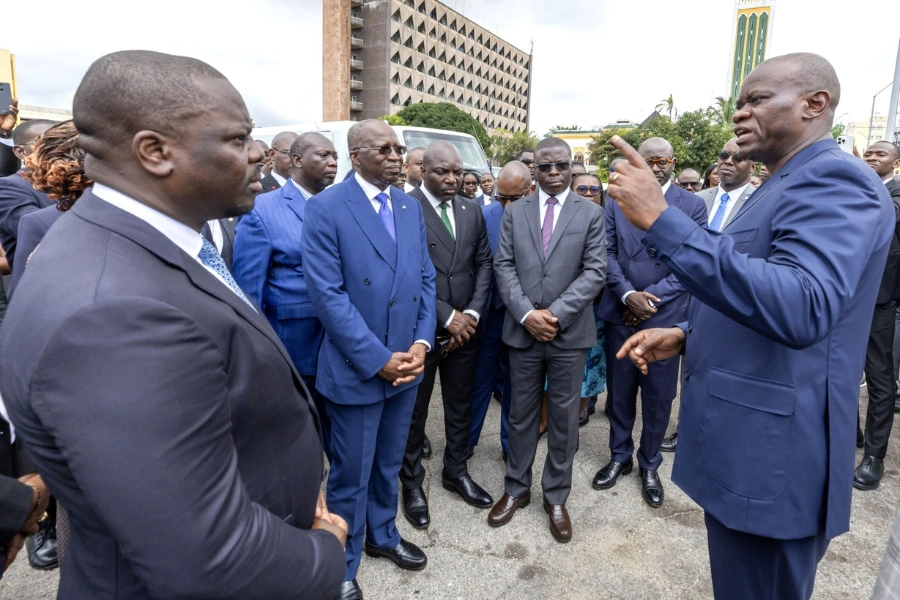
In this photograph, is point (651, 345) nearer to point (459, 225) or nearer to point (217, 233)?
point (459, 225)

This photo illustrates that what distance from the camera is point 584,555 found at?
2.80 metres

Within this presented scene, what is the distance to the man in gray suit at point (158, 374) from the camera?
757mm

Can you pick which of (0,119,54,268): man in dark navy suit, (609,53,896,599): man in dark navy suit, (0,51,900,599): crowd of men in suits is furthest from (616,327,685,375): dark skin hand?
(0,119,54,268): man in dark navy suit

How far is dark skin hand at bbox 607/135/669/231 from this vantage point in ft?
4.89

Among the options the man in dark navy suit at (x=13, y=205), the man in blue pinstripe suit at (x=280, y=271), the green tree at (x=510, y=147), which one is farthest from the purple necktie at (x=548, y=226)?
the green tree at (x=510, y=147)

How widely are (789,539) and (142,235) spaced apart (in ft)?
6.18

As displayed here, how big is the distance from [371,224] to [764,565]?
2.02 meters

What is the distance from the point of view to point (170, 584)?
82 centimetres

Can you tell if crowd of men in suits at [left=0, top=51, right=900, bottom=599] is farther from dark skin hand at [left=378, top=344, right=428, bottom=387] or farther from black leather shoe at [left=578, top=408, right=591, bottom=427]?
black leather shoe at [left=578, top=408, right=591, bottom=427]

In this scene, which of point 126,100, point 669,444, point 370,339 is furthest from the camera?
point 669,444

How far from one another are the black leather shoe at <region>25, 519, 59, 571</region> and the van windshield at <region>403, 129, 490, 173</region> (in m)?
6.44

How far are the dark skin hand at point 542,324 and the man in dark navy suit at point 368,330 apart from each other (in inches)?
25.2

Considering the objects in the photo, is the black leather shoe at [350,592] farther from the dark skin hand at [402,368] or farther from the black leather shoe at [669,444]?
the black leather shoe at [669,444]

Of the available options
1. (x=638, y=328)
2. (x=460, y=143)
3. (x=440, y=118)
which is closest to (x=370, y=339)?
(x=638, y=328)
